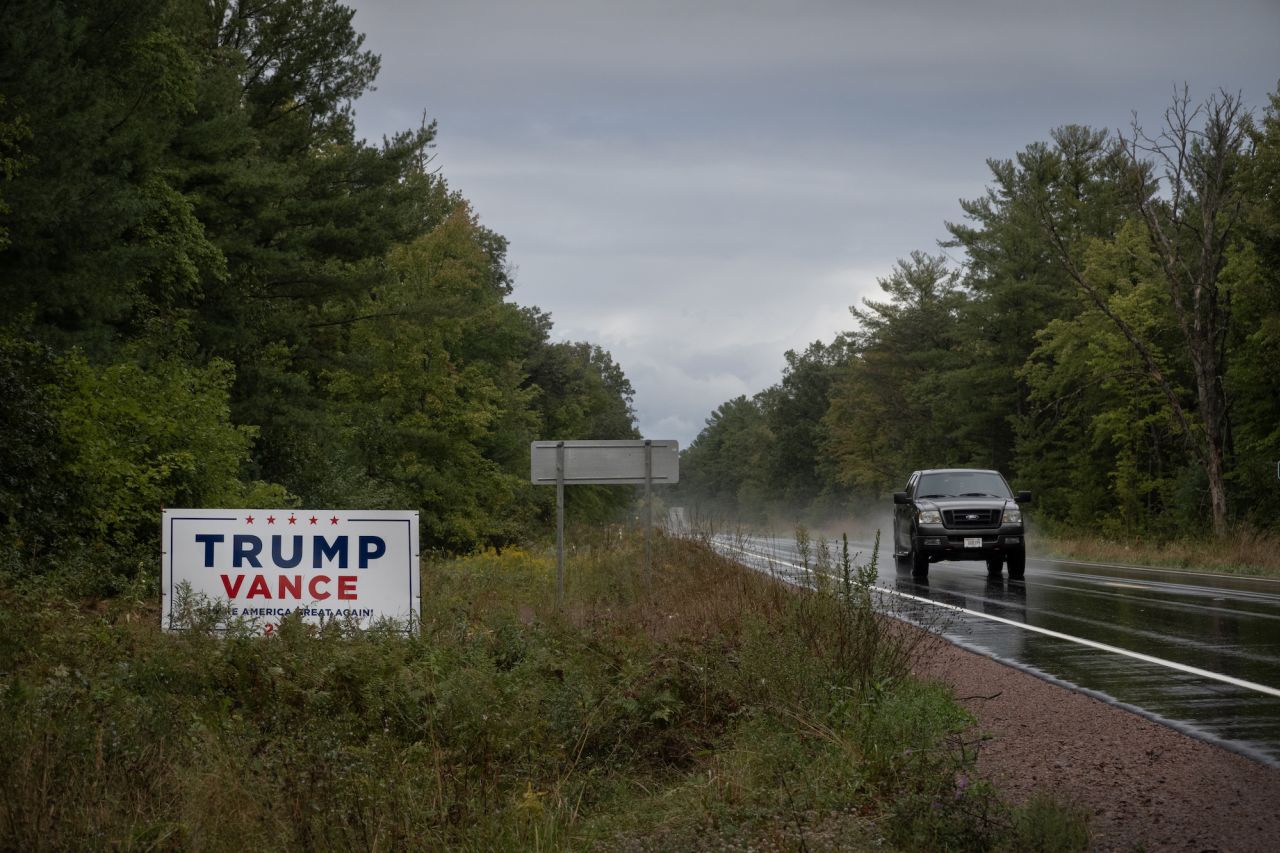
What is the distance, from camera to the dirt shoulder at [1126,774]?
607cm

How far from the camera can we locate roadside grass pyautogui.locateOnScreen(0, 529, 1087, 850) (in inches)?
226

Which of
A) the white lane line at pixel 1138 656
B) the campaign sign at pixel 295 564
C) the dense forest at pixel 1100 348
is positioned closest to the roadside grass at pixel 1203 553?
the dense forest at pixel 1100 348

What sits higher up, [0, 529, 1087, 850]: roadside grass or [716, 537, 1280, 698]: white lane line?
[0, 529, 1087, 850]: roadside grass

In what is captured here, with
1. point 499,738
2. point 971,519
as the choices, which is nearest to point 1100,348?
point 971,519

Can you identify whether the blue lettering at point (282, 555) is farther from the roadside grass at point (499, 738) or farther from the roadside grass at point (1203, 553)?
the roadside grass at point (1203, 553)

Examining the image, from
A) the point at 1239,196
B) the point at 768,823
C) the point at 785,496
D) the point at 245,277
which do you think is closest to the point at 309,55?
the point at 245,277

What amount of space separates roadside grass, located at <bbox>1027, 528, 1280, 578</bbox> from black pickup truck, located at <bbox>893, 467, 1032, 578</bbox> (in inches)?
237

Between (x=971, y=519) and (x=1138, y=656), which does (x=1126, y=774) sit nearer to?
(x=1138, y=656)

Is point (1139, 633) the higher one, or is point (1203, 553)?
point (1203, 553)

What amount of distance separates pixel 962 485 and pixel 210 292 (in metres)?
16.3

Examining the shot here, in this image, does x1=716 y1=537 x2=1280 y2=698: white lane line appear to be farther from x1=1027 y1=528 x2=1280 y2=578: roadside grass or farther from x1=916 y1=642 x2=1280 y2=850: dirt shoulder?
x1=1027 y1=528 x2=1280 y2=578: roadside grass

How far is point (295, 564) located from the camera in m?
10.1

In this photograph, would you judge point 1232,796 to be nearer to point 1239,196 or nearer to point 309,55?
point 309,55

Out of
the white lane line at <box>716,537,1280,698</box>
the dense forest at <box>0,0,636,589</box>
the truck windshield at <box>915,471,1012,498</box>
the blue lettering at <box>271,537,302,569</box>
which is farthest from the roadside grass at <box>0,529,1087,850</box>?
the truck windshield at <box>915,471,1012,498</box>
